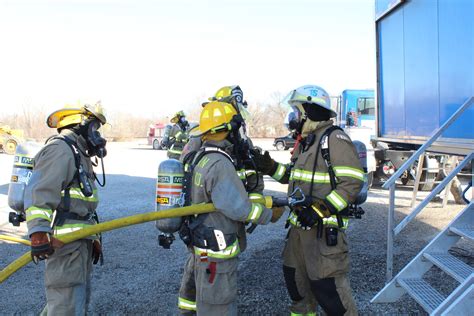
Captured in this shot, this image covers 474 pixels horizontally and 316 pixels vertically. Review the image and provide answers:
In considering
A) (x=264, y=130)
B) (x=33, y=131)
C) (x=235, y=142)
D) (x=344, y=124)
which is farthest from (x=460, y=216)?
(x=33, y=131)

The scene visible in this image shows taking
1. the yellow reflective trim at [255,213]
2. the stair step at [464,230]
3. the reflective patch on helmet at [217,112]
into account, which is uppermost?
the reflective patch on helmet at [217,112]

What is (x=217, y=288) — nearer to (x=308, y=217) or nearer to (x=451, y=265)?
(x=308, y=217)

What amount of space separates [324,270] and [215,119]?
1409 millimetres

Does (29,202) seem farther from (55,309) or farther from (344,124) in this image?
(344,124)

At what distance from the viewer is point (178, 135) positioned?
10219 mm

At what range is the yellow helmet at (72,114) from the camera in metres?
3.52

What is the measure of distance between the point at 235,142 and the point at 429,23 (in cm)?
310

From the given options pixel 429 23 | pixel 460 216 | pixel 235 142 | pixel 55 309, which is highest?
pixel 429 23

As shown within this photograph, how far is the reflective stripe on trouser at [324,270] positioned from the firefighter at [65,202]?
1.65m

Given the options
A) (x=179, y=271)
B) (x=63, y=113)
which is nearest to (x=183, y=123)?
(x=179, y=271)

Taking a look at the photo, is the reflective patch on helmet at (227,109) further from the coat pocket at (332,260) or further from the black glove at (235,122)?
the coat pocket at (332,260)

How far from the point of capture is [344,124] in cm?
1463

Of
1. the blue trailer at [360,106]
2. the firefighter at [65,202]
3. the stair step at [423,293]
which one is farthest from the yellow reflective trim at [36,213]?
the blue trailer at [360,106]

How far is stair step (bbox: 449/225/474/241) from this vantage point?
3.68m
